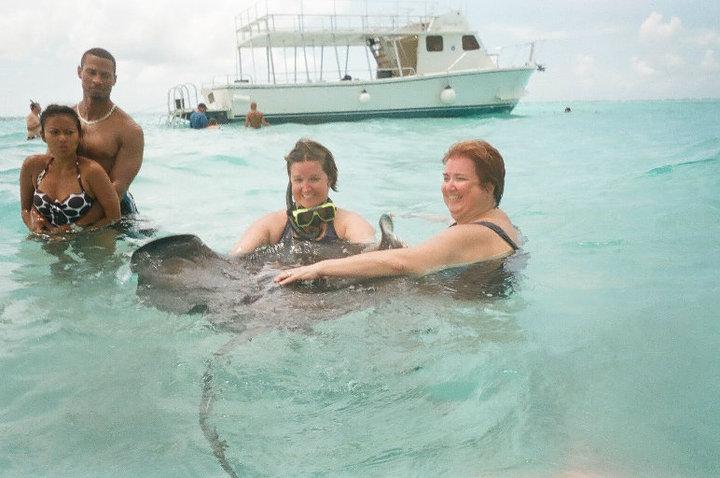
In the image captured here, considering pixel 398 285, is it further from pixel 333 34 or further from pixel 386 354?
pixel 333 34

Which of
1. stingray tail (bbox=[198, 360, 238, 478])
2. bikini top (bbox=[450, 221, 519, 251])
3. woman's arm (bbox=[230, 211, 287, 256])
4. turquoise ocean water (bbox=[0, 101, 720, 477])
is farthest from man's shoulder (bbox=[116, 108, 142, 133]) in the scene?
bikini top (bbox=[450, 221, 519, 251])

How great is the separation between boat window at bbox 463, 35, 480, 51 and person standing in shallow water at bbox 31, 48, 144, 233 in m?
22.8

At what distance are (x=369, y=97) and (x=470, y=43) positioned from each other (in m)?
5.80

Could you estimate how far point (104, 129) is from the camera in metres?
4.54

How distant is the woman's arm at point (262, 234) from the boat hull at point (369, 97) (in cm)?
1992

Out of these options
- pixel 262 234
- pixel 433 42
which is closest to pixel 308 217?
pixel 262 234

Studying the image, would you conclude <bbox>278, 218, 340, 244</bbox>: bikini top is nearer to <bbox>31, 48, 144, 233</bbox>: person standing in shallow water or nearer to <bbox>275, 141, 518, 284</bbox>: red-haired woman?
<bbox>275, 141, 518, 284</bbox>: red-haired woman

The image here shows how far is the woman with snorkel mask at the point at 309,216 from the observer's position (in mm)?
3650

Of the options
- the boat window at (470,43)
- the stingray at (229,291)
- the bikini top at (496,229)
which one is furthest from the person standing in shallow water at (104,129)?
the boat window at (470,43)

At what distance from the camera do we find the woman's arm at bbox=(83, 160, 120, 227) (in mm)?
4250

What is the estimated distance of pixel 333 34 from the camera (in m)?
22.8

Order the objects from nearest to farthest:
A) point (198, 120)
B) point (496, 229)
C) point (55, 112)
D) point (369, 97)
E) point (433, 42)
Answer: point (496, 229) < point (55, 112) < point (198, 120) < point (369, 97) < point (433, 42)

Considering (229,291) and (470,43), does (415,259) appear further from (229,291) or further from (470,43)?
(470,43)

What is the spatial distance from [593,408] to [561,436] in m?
0.29
